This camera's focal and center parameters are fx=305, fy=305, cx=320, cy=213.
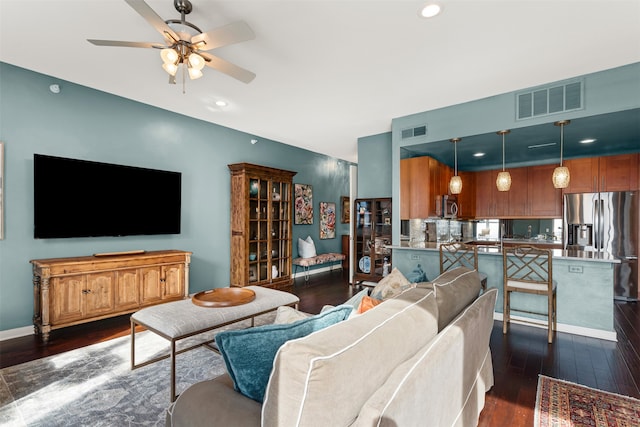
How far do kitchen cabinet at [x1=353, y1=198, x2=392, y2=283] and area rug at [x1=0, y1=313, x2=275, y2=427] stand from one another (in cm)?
330

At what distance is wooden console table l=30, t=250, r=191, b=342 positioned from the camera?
10.2 ft

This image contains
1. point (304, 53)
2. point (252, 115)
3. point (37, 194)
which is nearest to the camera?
point (304, 53)

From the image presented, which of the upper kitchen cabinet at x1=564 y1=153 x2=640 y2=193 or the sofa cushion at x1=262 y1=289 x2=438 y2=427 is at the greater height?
the upper kitchen cabinet at x1=564 y1=153 x2=640 y2=193

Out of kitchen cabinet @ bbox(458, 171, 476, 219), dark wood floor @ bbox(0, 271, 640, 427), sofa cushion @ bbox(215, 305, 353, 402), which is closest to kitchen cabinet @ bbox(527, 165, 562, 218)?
kitchen cabinet @ bbox(458, 171, 476, 219)

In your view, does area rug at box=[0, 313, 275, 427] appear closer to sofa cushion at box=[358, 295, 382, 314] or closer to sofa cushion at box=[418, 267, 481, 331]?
sofa cushion at box=[358, 295, 382, 314]

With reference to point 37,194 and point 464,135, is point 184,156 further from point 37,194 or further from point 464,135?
point 464,135

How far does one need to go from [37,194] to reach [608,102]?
6145mm

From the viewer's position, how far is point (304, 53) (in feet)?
9.34

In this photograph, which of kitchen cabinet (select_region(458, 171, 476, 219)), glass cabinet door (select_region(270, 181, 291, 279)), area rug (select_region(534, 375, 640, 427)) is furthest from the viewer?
kitchen cabinet (select_region(458, 171, 476, 219))

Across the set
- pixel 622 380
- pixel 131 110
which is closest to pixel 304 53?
pixel 131 110

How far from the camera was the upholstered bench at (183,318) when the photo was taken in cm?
223

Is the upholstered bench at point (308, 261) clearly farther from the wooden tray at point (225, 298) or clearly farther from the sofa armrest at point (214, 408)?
the sofa armrest at point (214, 408)

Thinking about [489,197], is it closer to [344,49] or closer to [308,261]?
[308,261]

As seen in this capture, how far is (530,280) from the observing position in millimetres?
3396
